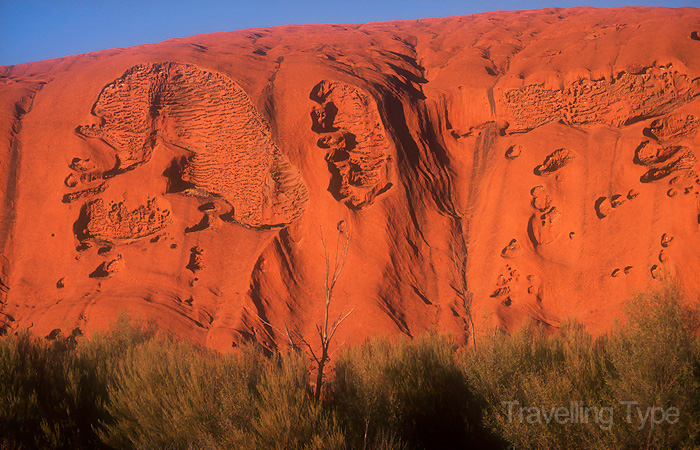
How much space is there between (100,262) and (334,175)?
8.85m

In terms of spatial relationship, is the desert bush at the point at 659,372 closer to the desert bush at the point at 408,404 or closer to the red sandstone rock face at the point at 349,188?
the desert bush at the point at 408,404

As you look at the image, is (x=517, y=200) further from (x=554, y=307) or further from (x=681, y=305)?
(x=681, y=305)

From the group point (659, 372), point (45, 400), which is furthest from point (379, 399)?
point (45, 400)

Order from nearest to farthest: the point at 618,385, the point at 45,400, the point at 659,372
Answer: the point at 659,372 < the point at 618,385 < the point at 45,400

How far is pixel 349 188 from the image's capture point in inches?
659

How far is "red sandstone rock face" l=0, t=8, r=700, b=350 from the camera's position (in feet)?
46.8

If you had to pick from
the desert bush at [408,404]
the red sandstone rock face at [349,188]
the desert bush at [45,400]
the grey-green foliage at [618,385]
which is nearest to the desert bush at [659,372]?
the grey-green foliage at [618,385]

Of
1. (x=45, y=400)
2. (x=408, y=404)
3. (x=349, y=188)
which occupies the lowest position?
(x=408, y=404)

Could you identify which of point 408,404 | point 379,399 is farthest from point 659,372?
point 379,399

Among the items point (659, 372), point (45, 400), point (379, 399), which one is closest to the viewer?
point (659, 372)

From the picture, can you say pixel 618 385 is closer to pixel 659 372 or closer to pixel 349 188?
pixel 659 372

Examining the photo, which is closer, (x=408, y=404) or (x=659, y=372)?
(x=659, y=372)

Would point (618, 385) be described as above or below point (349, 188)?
below

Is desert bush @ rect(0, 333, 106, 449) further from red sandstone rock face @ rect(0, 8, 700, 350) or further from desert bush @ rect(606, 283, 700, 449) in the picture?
desert bush @ rect(606, 283, 700, 449)
